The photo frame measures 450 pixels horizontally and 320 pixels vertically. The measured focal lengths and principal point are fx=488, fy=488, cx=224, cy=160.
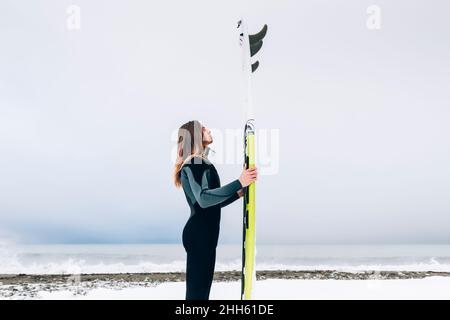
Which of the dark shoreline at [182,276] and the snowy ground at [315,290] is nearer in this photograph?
the snowy ground at [315,290]

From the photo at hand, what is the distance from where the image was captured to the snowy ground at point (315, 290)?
401 cm

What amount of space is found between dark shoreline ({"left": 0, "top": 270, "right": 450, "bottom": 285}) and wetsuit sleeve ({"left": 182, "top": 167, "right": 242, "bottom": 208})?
2545mm

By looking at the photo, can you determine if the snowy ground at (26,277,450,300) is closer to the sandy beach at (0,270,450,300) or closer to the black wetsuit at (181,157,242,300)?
the sandy beach at (0,270,450,300)

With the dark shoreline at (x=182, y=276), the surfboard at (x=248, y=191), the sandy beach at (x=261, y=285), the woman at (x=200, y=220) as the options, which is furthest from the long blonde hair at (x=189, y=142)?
the dark shoreline at (x=182, y=276)

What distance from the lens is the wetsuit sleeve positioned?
8.00ft

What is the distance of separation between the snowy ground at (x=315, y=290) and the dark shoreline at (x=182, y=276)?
0.36m

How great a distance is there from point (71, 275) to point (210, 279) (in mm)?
3319

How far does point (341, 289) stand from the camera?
4375 millimetres

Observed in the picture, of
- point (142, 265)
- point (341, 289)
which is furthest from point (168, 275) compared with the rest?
point (341, 289)

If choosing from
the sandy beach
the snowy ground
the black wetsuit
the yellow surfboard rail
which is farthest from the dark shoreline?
the black wetsuit

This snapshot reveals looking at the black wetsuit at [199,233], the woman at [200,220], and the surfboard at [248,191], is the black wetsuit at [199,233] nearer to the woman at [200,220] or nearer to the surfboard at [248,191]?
the woman at [200,220]

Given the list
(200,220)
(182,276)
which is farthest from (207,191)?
(182,276)

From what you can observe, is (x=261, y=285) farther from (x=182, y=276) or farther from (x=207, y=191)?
(x=207, y=191)
